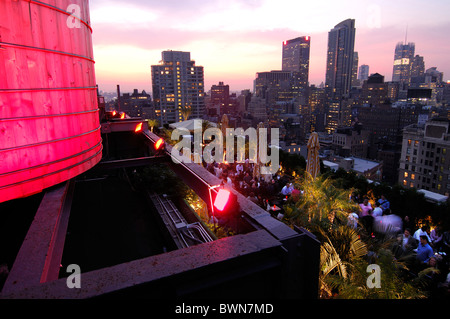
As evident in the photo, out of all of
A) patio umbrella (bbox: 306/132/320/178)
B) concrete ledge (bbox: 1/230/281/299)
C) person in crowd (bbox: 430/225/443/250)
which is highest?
concrete ledge (bbox: 1/230/281/299)

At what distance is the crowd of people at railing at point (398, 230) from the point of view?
8.32 meters

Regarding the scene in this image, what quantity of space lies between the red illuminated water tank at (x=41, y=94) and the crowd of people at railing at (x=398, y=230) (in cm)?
342

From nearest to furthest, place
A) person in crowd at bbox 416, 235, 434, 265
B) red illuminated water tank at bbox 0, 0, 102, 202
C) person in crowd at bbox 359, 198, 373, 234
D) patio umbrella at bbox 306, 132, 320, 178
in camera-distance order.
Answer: red illuminated water tank at bbox 0, 0, 102, 202, person in crowd at bbox 416, 235, 434, 265, person in crowd at bbox 359, 198, 373, 234, patio umbrella at bbox 306, 132, 320, 178

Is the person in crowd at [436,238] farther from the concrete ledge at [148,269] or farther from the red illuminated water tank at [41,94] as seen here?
the red illuminated water tank at [41,94]

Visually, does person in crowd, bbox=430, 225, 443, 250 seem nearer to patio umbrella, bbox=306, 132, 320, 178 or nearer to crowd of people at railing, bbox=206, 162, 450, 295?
crowd of people at railing, bbox=206, 162, 450, 295

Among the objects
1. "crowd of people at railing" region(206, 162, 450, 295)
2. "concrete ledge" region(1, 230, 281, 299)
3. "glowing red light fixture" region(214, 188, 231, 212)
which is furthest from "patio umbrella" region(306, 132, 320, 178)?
"concrete ledge" region(1, 230, 281, 299)

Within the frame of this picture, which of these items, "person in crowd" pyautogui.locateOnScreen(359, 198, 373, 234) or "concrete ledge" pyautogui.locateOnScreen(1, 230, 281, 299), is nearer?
"concrete ledge" pyautogui.locateOnScreen(1, 230, 281, 299)

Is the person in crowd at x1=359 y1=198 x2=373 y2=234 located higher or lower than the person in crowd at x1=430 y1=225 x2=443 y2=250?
higher

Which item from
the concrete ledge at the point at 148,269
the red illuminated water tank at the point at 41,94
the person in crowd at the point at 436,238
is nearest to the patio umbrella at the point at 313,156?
the person in crowd at the point at 436,238

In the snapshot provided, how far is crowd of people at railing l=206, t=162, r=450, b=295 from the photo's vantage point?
328 inches

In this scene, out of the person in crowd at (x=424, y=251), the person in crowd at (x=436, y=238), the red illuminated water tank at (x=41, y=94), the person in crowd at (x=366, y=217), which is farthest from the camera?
the person in crowd at (x=366, y=217)

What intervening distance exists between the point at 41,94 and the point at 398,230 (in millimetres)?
12498

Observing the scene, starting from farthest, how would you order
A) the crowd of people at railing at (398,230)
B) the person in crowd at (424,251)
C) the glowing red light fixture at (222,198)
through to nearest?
the person in crowd at (424,251), the crowd of people at railing at (398,230), the glowing red light fixture at (222,198)

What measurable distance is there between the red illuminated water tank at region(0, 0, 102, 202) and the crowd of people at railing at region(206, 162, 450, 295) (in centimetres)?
342
